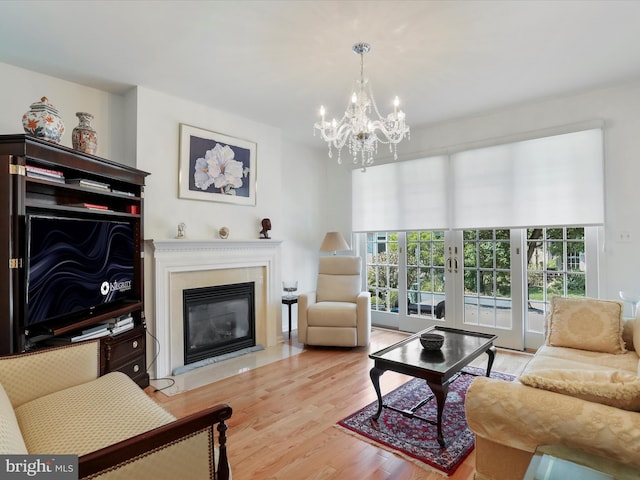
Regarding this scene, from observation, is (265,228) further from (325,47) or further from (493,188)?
(493,188)

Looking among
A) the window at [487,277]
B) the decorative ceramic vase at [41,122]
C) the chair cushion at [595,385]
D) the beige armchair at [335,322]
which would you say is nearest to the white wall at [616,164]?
the window at [487,277]

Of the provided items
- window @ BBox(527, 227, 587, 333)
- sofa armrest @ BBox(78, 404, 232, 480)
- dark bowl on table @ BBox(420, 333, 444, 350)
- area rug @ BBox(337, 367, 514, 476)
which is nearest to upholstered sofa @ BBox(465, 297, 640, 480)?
area rug @ BBox(337, 367, 514, 476)

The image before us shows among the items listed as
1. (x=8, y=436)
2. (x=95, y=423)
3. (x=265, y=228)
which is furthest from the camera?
(x=265, y=228)

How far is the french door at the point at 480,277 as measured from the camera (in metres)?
3.65

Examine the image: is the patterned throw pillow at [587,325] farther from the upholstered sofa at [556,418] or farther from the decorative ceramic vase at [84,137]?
the decorative ceramic vase at [84,137]

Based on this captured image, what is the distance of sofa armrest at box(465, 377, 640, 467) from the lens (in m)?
1.21

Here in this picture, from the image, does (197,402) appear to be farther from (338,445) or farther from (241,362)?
(338,445)

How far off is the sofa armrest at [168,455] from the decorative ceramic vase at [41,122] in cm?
211

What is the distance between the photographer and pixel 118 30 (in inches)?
92.3

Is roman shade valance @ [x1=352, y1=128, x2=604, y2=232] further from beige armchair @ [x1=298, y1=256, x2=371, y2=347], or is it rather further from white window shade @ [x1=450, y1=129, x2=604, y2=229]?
beige armchair @ [x1=298, y1=256, x2=371, y2=347]

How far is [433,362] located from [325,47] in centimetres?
236

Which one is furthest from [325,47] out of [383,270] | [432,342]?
[383,270]

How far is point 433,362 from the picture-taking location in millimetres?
2291

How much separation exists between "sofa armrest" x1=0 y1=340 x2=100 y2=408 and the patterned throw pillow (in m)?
3.19
